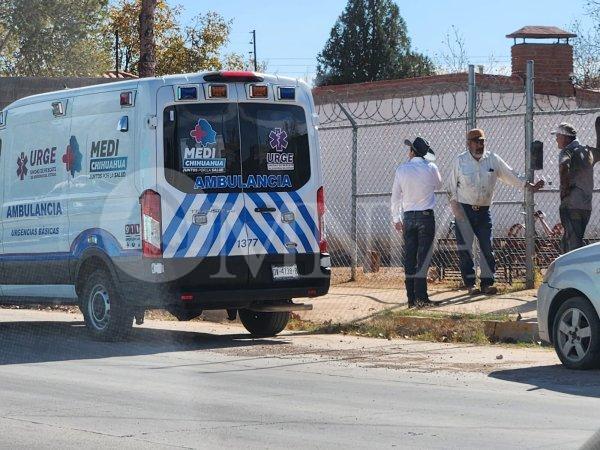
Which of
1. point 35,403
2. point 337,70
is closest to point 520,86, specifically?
point 35,403

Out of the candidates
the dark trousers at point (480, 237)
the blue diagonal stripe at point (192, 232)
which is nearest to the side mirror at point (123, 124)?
the blue diagonal stripe at point (192, 232)

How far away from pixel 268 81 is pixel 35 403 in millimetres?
5002

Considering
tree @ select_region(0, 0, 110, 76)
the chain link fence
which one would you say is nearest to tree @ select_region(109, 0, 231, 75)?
tree @ select_region(0, 0, 110, 76)

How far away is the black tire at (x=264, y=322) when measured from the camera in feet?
45.6

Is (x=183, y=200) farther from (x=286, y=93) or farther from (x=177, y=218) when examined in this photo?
(x=286, y=93)

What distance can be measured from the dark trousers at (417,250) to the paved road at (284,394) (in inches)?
48.6

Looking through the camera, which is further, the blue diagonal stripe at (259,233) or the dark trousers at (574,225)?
the dark trousers at (574,225)

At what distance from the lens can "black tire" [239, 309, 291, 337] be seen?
13891mm

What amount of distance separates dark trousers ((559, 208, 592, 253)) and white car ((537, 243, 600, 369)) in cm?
308

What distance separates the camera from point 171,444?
762 centimetres

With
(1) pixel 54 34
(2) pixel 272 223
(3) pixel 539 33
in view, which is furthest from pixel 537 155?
(1) pixel 54 34

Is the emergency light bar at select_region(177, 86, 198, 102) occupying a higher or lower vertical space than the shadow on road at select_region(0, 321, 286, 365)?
higher

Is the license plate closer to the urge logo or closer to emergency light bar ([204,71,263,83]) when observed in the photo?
emergency light bar ([204,71,263,83])

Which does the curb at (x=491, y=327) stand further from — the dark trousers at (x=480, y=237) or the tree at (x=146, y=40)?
the tree at (x=146, y=40)
